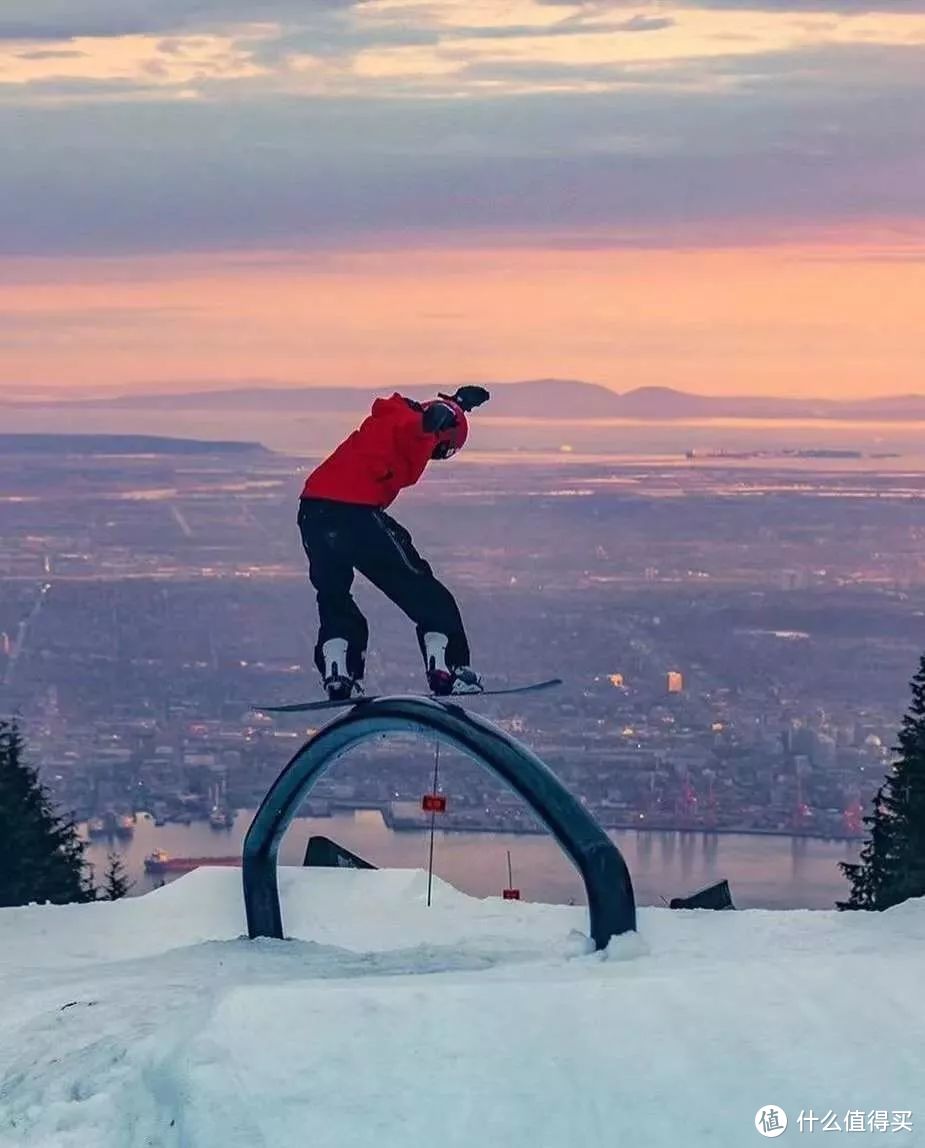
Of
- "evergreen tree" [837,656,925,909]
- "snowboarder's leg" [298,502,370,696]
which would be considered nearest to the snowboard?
"snowboarder's leg" [298,502,370,696]

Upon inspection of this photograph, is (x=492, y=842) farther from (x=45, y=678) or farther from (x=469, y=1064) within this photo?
(x=469, y=1064)

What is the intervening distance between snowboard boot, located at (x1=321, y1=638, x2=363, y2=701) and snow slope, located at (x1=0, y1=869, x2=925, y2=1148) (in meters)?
2.28

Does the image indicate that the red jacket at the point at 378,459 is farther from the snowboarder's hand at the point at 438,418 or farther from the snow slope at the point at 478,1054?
the snow slope at the point at 478,1054

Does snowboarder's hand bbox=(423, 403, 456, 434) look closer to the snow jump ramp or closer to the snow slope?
the snow jump ramp

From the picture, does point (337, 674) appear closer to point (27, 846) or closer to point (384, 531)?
point (384, 531)

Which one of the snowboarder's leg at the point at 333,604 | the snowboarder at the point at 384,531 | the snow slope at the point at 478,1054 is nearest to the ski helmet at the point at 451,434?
the snowboarder at the point at 384,531

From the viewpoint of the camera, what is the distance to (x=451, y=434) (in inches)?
611

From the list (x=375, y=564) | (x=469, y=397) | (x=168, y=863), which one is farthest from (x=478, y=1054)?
(x=168, y=863)

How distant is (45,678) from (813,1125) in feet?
196

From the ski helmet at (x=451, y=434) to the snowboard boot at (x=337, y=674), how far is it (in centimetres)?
170

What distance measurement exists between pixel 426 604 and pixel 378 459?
1146mm

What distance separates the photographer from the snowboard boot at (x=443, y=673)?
15.8 m

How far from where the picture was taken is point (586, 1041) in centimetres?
1255

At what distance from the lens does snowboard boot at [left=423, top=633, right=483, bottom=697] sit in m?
15.8
